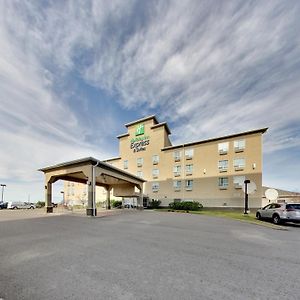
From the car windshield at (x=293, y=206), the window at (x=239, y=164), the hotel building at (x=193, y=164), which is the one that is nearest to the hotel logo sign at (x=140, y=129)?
the hotel building at (x=193, y=164)

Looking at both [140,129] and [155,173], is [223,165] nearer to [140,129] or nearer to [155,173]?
[155,173]

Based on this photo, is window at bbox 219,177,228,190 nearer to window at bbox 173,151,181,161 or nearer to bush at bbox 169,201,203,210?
bush at bbox 169,201,203,210

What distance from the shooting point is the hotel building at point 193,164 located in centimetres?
3335

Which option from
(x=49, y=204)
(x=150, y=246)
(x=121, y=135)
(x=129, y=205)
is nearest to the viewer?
(x=150, y=246)

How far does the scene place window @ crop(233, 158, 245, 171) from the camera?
3368cm

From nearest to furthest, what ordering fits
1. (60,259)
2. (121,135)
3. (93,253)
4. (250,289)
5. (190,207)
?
(250,289) < (60,259) < (93,253) < (190,207) < (121,135)

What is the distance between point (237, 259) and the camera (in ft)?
19.1

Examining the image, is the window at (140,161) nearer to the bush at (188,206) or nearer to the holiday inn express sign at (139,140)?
the holiday inn express sign at (139,140)

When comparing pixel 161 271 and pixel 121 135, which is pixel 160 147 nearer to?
pixel 121 135

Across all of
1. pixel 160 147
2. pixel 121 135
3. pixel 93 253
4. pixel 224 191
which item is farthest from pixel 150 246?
pixel 121 135

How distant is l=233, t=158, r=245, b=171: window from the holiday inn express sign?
17.6 meters

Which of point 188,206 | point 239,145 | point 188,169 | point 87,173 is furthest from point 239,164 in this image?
point 87,173

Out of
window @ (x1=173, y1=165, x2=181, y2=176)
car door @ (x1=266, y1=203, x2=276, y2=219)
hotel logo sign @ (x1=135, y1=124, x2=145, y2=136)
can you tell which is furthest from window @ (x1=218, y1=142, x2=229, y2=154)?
car door @ (x1=266, y1=203, x2=276, y2=219)

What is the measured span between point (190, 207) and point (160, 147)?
13.9 m
